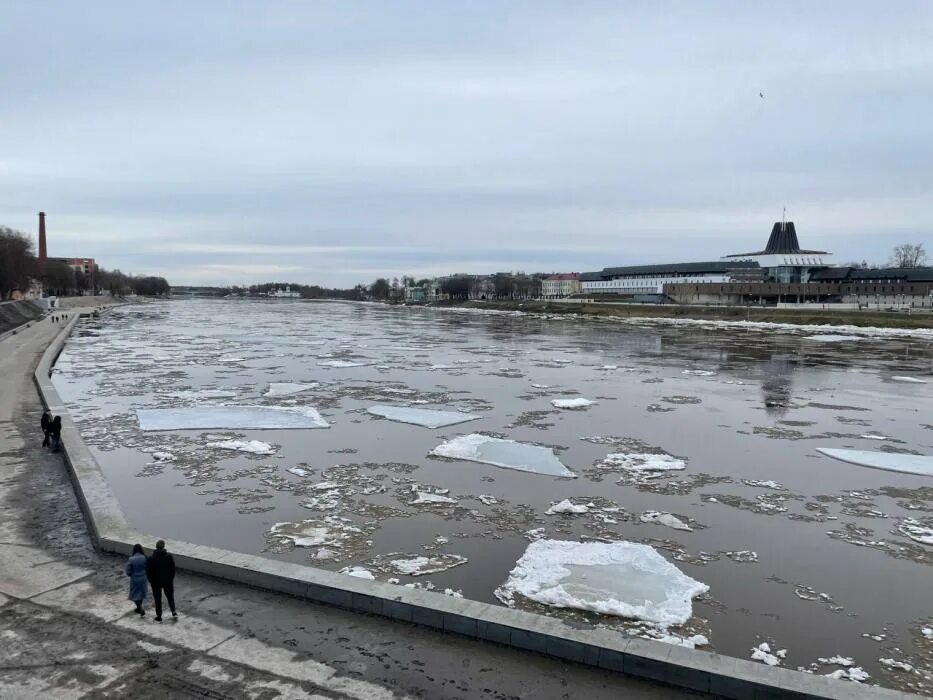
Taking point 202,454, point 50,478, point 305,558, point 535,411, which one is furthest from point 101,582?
point 535,411

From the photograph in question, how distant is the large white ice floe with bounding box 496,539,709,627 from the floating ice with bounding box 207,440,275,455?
7.28 meters

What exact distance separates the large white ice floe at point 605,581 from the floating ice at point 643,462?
4163mm

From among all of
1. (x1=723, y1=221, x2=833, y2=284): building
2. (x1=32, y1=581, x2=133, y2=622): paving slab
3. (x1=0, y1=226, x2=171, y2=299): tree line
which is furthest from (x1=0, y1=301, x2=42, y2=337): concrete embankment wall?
(x1=723, y1=221, x2=833, y2=284): building

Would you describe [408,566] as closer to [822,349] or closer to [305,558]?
[305,558]

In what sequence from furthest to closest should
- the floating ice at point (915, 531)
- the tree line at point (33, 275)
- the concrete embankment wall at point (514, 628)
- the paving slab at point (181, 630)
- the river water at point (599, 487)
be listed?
1. the tree line at point (33, 275)
2. the floating ice at point (915, 531)
3. the river water at point (599, 487)
4. the paving slab at point (181, 630)
5. the concrete embankment wall at point (514, 628)

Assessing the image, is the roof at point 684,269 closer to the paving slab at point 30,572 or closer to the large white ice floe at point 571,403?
the large white ice floe at point 571,403

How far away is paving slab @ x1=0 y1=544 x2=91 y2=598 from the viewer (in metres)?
7.30

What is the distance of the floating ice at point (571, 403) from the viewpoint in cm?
1974

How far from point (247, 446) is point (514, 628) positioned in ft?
32.0

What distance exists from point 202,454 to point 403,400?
7703 mm

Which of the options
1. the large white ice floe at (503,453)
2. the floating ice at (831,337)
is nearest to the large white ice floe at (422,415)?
the large white ice floe at (503,453)

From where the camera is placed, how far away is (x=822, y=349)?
135 ft

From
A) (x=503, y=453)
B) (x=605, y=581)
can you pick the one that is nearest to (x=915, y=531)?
(x=605, y=581)

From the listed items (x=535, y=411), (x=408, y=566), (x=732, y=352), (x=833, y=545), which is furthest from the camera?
(x=732, y=352)
